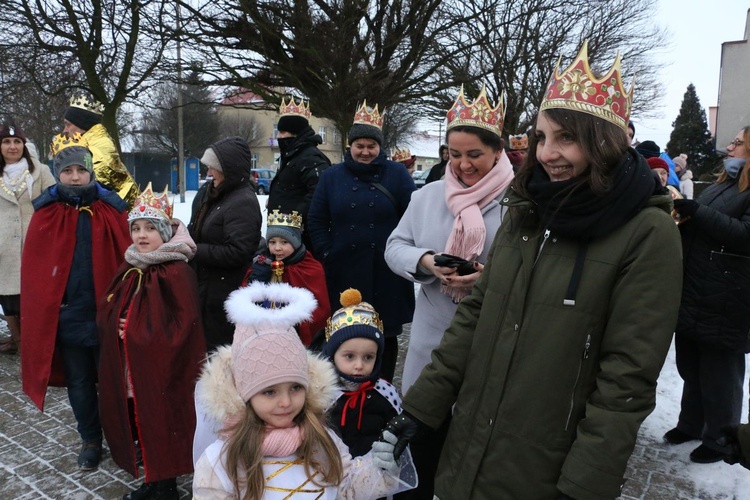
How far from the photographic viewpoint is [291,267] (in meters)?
3.98

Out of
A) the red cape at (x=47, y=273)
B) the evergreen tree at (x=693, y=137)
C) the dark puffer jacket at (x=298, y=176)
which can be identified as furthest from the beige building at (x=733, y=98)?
the evergreen tree at (x=693, y=137)

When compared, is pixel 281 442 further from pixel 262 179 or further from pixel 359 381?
pixel 262 179

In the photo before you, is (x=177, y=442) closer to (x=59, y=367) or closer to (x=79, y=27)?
(x=59, y=367)

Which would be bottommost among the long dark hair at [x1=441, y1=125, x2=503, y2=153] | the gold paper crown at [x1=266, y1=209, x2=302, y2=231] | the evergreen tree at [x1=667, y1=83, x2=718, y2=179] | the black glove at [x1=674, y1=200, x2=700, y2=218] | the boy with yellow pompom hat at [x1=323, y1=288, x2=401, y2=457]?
the boy with yellow pompom hat at [x1=323, y1=288, x2=401, y2=457]

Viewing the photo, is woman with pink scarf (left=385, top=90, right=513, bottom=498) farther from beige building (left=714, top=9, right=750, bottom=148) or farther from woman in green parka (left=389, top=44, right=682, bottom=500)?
beige building (left=714, top=9, right=750, bottom=148)

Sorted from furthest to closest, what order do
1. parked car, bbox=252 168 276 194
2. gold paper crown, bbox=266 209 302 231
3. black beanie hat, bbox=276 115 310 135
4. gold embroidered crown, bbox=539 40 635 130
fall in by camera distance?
parked car, bbox=252 168 276 194 → black beanie hat, bbox=276 115 310 135 → gold paper crown, bbox=266 209 302 231 → gold embroidered crown, bbox=539 40 635 130

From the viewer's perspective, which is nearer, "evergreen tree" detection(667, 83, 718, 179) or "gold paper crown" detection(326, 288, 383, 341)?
"gold paper crown" detection(326, 288, 383, 341)

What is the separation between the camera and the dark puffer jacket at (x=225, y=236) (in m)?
3.89

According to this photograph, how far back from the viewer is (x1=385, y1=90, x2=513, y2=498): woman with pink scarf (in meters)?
2.60

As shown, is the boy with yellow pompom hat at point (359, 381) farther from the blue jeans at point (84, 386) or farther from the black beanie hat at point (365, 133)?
the blue jeans at point (84, 386)

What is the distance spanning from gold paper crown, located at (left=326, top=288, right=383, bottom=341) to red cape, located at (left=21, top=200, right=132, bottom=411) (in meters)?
1.74

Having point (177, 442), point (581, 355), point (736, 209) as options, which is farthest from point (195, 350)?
point (736, 209)

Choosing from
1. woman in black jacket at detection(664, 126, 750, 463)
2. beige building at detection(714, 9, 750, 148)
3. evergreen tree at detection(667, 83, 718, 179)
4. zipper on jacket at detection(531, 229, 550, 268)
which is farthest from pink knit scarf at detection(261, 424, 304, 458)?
evergreen tree at detection(667, 83, 718, 179)

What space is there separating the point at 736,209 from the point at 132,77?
11.4 metres
